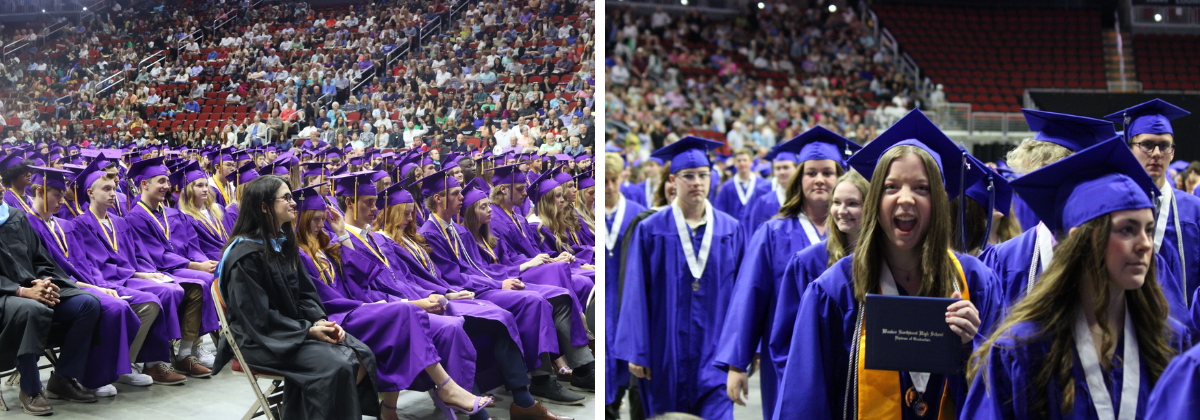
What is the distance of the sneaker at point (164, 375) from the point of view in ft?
11.2

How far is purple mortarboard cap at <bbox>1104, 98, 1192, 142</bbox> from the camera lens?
3.18m

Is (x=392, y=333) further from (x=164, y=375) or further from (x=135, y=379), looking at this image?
(x=135, y=379)

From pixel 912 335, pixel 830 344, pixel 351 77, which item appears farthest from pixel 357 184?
pixel 912 335

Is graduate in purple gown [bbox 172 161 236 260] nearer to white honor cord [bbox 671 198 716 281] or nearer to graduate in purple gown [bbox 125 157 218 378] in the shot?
graduate in purple gown [bbox 125 157 218 378]

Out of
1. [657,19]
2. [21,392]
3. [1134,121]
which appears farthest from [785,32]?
[21,392]

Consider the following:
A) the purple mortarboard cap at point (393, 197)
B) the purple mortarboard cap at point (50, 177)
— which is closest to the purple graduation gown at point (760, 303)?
the purple mortarboard cap at point (393, 197)

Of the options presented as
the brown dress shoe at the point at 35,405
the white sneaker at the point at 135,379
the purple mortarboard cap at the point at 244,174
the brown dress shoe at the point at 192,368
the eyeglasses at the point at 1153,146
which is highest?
the eyeglasses at the point at 1153,146

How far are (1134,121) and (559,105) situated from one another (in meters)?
2.21

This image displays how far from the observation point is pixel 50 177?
345 cm

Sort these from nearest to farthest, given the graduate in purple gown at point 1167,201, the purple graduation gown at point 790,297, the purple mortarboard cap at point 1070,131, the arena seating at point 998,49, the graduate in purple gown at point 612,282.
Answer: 1. the purple graduation gown at point 790,297
2. the purple mortarboard cap at point 1070,131
3. the graduate in purple gown at point 1167,201
4. the graduate in purple gown at point 612,282
5. the arena seating at point 998,49

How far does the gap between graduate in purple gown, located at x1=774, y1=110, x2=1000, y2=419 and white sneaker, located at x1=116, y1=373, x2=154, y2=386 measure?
8.87ft

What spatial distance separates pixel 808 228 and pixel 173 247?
2560 mm

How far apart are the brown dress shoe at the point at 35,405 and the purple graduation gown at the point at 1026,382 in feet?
10.9

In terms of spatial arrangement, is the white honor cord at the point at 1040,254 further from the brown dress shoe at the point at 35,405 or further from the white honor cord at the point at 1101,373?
the brown dress shoe at the point at 35,405
